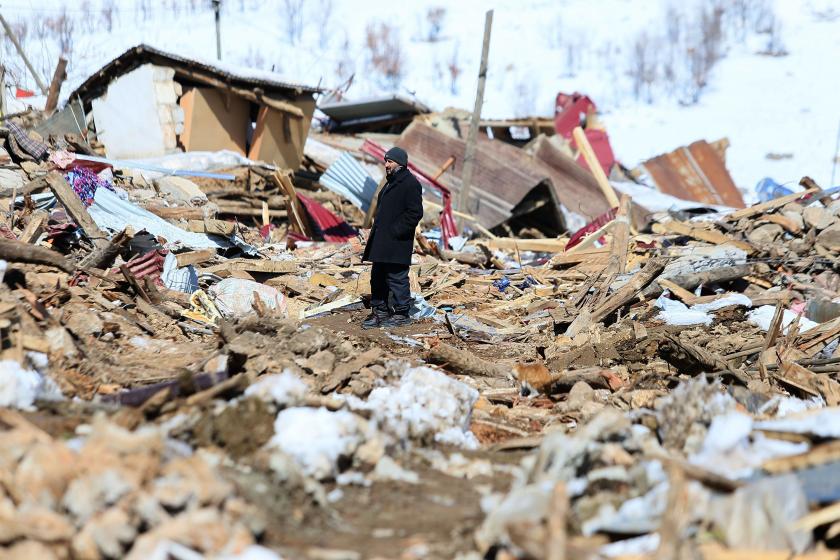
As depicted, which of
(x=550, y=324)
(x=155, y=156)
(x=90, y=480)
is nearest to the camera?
(x=90, y=480)

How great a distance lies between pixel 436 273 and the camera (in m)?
11.1

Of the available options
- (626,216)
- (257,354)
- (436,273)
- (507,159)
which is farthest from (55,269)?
(507,159)

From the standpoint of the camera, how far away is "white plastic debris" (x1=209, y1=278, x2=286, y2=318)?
316 inches

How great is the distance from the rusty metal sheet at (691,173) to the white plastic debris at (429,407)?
18833 millimetres

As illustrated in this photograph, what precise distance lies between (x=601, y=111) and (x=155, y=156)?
83.8ft

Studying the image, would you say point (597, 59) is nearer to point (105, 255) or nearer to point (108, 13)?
point (108, 13)

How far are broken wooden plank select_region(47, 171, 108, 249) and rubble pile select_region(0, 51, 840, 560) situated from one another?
0.09 feet

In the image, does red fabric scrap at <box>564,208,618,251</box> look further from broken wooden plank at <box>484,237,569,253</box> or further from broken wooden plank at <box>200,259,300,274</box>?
broken wooden plank at <box>200,259,300,274</box>

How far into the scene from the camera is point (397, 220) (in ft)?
26.5

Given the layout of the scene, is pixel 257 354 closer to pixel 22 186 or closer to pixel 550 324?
pixel 550 324

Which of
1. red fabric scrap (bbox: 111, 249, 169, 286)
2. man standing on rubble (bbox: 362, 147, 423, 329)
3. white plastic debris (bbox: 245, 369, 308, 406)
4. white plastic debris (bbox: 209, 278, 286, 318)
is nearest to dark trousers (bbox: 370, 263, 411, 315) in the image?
man standing on rubble (bbox: 362, 147, 423, 329)

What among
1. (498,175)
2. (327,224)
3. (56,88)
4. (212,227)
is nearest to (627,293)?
(212,227)

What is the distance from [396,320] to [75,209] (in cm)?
365

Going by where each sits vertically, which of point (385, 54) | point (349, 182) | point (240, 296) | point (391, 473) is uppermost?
point (385, 54)
